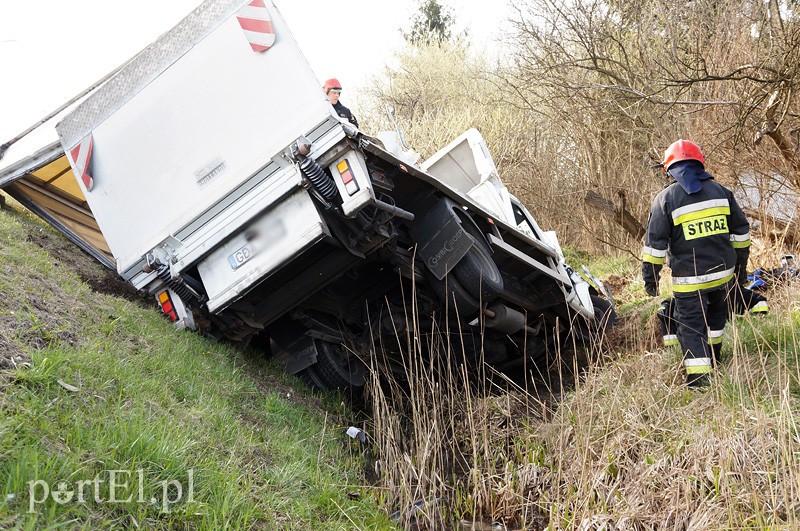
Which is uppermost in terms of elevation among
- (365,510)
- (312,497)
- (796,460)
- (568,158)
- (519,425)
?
(312,497)

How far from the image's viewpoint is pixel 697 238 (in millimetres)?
4441

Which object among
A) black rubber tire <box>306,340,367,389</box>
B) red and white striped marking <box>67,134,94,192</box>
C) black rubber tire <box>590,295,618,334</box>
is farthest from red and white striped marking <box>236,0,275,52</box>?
black rubber tire <box>590,295,618,334</box>

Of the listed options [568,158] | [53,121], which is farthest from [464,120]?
[53,121]

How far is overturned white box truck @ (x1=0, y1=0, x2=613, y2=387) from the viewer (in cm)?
397

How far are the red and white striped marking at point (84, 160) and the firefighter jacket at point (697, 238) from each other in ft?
11.4

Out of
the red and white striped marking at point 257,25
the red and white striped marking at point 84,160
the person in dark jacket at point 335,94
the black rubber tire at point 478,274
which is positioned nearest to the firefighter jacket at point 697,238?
the black rubber tire at point 478,274

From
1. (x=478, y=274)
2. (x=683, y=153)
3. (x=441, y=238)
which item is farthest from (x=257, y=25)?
(x=683, y=153)

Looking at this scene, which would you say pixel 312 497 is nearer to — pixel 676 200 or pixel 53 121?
pixel 676 200

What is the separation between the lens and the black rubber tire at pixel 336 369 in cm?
496

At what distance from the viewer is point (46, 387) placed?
9.00 ft

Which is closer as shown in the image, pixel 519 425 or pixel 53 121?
pixel 519 425

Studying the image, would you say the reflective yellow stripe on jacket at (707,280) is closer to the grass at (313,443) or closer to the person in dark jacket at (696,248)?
the person in dark jacket at (696,248)

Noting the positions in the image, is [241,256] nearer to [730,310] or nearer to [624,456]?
[624,456]

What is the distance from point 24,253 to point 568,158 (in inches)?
392
